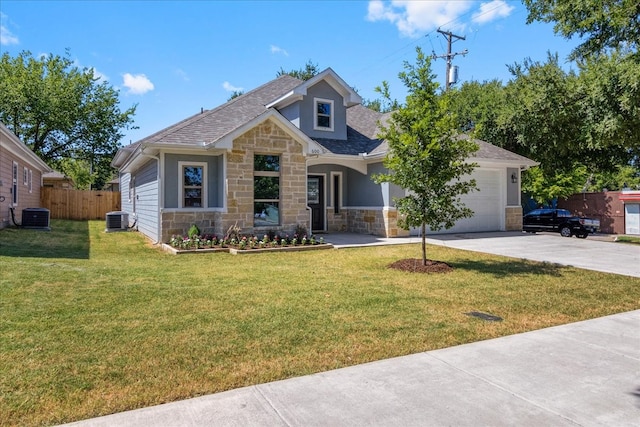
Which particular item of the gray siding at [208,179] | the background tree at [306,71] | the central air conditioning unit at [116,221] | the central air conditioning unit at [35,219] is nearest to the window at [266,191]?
the gray siding at [208,179]

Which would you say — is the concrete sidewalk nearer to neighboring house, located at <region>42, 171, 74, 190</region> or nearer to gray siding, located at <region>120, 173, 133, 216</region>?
gray siding, located at <region>120, 173, 133, 216</region>

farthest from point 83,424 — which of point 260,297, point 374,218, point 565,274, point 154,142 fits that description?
point 374,218

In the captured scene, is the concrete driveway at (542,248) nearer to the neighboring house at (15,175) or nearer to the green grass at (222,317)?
the green grass at (222,317)

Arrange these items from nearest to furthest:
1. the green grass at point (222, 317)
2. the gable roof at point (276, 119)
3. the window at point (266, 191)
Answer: the green grass at point (222, 317)
the gable roof at point (276, 119)
the window at point (266, 191)

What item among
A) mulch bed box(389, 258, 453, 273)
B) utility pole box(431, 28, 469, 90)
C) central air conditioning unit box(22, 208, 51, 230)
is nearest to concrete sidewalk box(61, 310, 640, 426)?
mulch bed box(389, 258, 453, 273)

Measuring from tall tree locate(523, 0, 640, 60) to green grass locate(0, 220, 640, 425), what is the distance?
6.75m

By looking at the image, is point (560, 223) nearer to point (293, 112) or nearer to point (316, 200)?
point (316, 200)

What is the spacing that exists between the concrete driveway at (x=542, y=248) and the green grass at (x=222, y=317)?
136 cm

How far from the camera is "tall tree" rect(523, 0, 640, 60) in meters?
10.5

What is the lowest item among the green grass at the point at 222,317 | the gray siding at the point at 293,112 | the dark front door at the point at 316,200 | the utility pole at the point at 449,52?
the green grass at the point at 222,317

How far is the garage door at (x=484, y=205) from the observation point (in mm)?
17047

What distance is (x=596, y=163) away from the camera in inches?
761

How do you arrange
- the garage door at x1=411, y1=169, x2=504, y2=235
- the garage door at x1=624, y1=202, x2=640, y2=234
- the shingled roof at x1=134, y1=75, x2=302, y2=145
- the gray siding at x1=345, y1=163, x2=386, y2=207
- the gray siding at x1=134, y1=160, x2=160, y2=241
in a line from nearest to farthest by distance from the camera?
the shingled roof at x1=134, y1=75, x2=302, y2=145
the gray siding at x1=134, y1=160, x2=160, y2=241
the gray siding at x1=345, y1=163, x2=386, y2=207
the garage door at x1=411, y1=169, x2=504, y2=235
the garage door at x1=624, y1=202, x2=640, y2=234

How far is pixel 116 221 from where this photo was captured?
17.8 meters
